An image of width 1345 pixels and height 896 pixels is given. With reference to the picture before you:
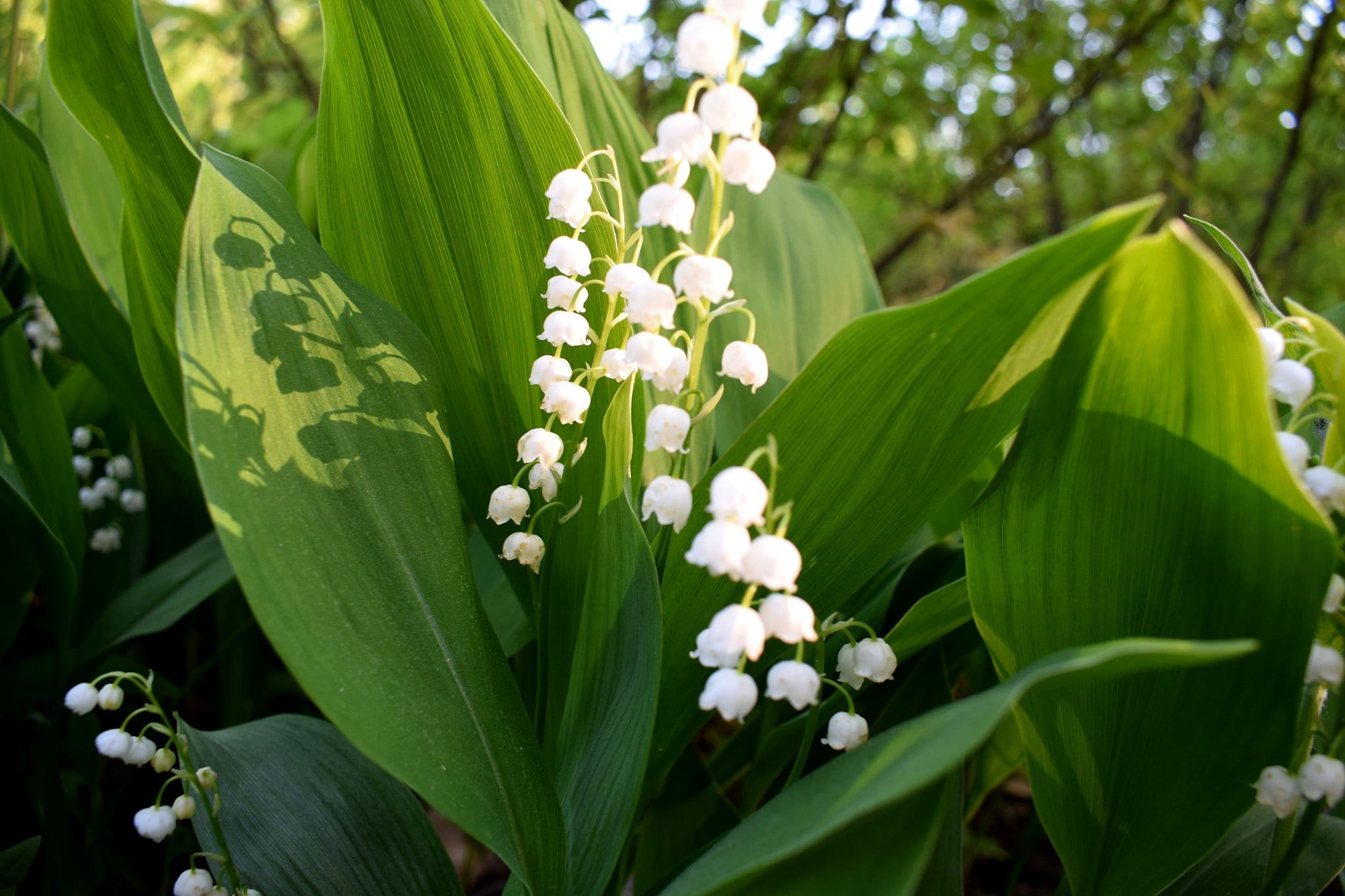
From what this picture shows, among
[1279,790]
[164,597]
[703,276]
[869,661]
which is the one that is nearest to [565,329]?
[703,276]

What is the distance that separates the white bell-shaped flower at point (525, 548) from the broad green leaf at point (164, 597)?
49cm

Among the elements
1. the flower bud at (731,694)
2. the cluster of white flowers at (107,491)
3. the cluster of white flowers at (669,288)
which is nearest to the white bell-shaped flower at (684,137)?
the cluster of white flowers at (669,288)

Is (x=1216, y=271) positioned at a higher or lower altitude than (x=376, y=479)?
→ higher

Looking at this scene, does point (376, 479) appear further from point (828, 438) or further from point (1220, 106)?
point (1220, 106)

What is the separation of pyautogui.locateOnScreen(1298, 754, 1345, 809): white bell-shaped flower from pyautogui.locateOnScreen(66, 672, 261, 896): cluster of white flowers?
779 millimetres

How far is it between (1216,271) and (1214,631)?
0.86 feet

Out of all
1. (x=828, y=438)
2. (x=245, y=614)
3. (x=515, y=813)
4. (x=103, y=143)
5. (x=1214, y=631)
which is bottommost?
(x=245, y=614)

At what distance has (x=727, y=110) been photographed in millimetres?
598

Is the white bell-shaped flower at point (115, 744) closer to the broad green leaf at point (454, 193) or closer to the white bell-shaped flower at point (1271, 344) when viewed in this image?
the broad green leaf at point (454, 193)

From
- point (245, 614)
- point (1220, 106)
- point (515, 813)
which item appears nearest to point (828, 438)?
point (515, 813)

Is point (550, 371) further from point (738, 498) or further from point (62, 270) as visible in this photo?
point (62, 270)

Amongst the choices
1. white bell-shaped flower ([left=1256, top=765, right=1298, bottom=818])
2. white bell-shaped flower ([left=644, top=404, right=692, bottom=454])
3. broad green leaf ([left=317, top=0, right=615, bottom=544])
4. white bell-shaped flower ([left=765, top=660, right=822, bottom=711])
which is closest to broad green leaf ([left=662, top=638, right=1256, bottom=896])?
white bell-shaped flower ([left=765, top=660, right=822, bottom=711])

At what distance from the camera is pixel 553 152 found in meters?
0.88

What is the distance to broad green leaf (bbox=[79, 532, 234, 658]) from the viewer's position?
1073 millimetres
